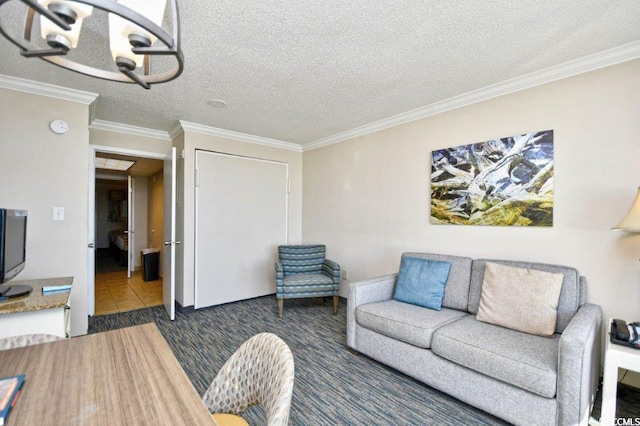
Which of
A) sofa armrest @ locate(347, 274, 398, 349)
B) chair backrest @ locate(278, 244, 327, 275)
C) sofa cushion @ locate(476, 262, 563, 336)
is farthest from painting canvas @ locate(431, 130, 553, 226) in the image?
chair backrest @ locate(278, 244, 327, 275)

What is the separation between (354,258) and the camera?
4.05m

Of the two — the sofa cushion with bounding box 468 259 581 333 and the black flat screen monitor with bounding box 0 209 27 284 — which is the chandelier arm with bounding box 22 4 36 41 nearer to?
the black flat screen monitor with bounding box 0 209 27 284

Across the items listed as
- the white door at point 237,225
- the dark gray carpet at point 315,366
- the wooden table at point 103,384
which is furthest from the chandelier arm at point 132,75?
the white door at point 237,225

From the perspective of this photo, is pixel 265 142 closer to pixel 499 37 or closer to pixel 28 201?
pixel 28 201

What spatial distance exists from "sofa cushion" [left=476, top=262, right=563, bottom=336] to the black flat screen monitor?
315 centimetres

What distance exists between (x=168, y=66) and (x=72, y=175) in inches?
59.4

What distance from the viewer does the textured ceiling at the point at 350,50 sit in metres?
1.70

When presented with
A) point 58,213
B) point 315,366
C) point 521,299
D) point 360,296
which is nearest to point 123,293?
point 58,213

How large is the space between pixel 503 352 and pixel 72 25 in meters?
2.57

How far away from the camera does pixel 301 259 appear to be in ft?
13.3

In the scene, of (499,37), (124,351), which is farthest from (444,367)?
(499,37)

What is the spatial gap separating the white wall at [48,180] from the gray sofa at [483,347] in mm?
2652

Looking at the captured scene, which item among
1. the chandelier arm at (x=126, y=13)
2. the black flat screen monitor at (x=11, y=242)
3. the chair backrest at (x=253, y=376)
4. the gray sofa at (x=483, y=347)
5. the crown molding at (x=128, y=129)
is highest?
the crown molding at (x=128, y=129)

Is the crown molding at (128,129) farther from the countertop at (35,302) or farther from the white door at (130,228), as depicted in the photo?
the white door at (130,228)
